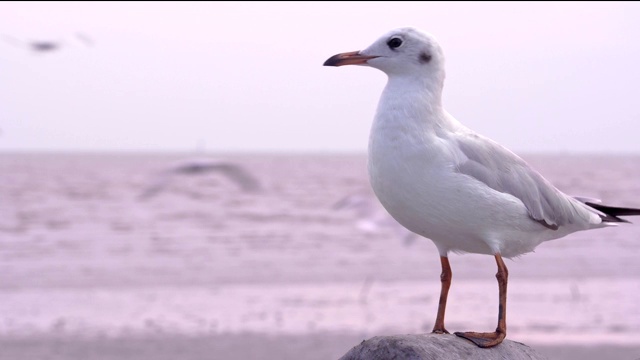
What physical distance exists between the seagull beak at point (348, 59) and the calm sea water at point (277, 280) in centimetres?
451

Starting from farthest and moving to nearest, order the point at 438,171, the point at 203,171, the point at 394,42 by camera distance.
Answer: the point at 203,171 → the point at 394,42 → the point at 438,171

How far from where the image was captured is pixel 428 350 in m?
4.75

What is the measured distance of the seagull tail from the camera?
17.5 feet

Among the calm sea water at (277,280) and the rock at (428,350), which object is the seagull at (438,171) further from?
the calm sea water at (277,280)

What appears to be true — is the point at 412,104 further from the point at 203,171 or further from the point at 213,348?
the point at 213,348

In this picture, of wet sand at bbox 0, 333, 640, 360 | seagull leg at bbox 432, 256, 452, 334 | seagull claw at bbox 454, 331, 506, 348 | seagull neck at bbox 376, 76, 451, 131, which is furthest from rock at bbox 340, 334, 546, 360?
wet sand at bbox 0, 333, 640, 360

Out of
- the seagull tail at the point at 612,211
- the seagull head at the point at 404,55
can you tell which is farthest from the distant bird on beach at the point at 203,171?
the seagull head at the point at 404,55

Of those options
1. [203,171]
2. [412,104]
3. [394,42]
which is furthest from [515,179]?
[203,171]

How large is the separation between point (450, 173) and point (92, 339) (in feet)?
27.3

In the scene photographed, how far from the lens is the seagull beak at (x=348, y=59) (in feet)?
15.3

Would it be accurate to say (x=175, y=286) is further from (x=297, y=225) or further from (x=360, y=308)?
(x=297, y=225)

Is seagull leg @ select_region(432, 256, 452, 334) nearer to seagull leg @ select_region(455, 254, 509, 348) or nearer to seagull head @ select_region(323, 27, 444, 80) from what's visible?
seagull leg @ select_region(455, 254, 509, 348)

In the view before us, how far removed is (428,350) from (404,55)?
55.6 inches

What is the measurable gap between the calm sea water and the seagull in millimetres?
4673
